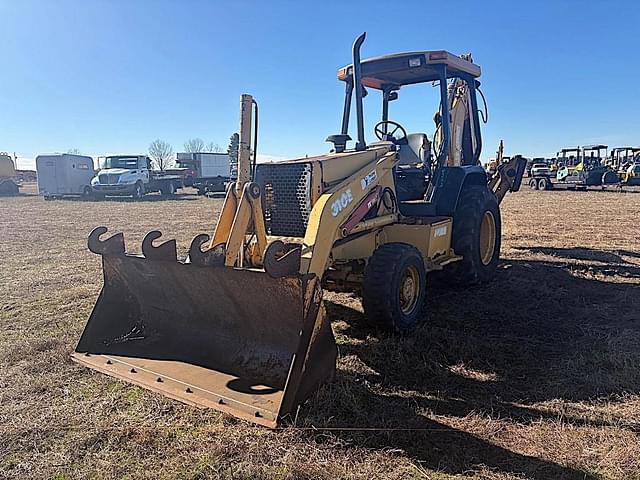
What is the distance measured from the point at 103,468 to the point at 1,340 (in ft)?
8.87

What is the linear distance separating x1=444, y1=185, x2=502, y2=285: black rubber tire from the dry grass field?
0.77 ft

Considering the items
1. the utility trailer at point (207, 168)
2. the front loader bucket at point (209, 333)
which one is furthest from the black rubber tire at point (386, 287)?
the utility trailer at point (207, 168)

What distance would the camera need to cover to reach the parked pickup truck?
26.9 meters

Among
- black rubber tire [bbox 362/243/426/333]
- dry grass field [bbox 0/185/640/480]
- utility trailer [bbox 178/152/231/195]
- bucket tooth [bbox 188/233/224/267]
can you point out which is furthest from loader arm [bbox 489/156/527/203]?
utility trailer [bbox 178/152/231/195]

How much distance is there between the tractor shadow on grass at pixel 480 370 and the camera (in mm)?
3273

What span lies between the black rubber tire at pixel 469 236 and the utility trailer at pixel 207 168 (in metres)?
26.3

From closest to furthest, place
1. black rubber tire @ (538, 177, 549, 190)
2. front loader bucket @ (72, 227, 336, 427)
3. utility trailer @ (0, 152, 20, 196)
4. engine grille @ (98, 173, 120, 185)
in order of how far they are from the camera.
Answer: front loader bucket @ (72, 227, 336, 427) < engine grille @ (98, 173, 120, 185) < black rubber tire @ (538, 177, 549, 190) < utility trailer @ (0, 152, 20, 196)

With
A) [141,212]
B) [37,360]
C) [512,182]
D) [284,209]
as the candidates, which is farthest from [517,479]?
[141,212]

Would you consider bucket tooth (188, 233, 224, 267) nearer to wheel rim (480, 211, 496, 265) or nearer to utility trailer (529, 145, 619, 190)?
wheel rim (480, 211, 496, 265)

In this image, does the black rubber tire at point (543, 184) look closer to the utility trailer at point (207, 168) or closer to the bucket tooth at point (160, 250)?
the utility trailer at point (207, 168)

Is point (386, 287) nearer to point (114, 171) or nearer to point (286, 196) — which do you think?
point (286, 196)

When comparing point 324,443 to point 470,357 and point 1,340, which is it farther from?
point 1,340

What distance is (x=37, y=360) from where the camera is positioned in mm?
4523

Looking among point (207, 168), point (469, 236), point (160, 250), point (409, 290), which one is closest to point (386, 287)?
point (409, 290)
